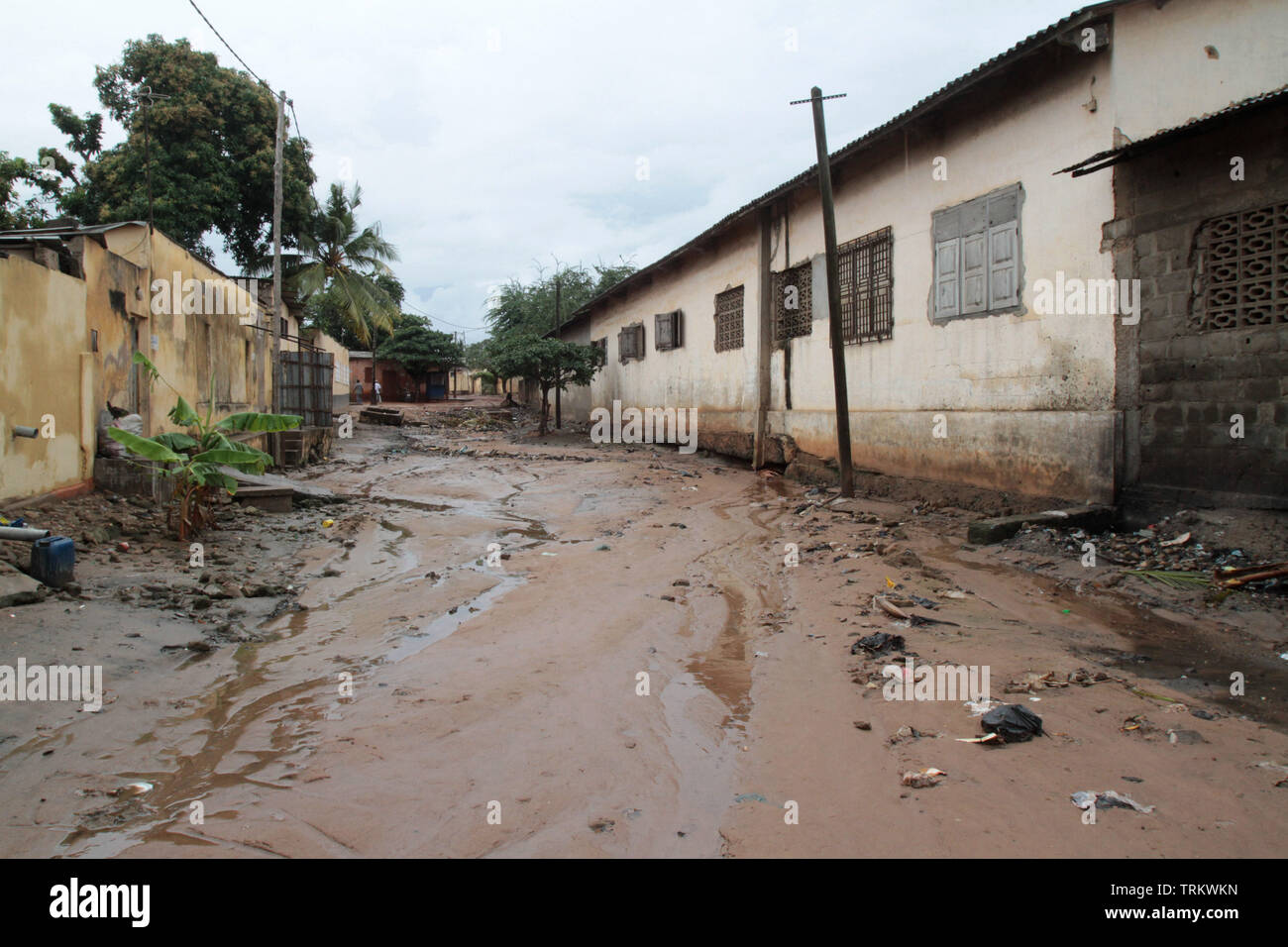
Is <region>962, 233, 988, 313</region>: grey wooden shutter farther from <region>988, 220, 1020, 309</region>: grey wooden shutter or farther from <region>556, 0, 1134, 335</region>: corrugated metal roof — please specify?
<region>556, 0, 1134, 335</region>: corrugated metal roof

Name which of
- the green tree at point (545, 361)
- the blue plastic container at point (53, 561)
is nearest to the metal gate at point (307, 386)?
the green tree at point (545, 361)

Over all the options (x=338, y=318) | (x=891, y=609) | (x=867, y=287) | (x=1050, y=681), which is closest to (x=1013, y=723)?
(x=1050, y=681)

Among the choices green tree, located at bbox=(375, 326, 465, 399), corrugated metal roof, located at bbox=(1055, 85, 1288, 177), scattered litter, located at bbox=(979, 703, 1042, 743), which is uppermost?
green tree, located at bbox=(375, 326, 465, 399)

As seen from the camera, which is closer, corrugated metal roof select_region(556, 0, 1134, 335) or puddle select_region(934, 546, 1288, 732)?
puddle select_region(934, 546, 1288, 732)

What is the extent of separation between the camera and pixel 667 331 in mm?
18953

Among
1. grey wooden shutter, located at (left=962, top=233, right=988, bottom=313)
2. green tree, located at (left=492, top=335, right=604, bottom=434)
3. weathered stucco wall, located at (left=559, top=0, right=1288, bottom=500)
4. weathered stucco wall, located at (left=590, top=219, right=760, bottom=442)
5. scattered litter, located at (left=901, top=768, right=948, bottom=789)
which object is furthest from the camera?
green tree, located at (left=492, top=335, right=604, bottom=434)

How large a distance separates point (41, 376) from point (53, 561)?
252cm

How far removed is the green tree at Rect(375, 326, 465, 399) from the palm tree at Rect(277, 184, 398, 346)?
9408 millimetres

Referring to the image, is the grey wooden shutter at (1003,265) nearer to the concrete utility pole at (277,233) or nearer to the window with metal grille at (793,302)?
the window with metal grille at (793,302)

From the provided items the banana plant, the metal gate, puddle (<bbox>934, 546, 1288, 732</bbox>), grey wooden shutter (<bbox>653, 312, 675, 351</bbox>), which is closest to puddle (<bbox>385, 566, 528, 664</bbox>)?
the banana plant

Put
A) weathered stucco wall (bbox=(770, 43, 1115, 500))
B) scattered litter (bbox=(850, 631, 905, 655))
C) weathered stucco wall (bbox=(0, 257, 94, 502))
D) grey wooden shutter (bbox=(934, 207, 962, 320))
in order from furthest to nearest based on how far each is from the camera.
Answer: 1. grey wooden shutter (bbox=(934, 207, 962, 320))
2. weathered stucco wall (bbox=(770, 43, 1115, 500))
3. weathered stucco wall (bbox=(0, 257, 94, 502))
4. scattered litter (bbox=(850, 631, 905, 655))

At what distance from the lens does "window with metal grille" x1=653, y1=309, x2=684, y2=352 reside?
18.5 meters
